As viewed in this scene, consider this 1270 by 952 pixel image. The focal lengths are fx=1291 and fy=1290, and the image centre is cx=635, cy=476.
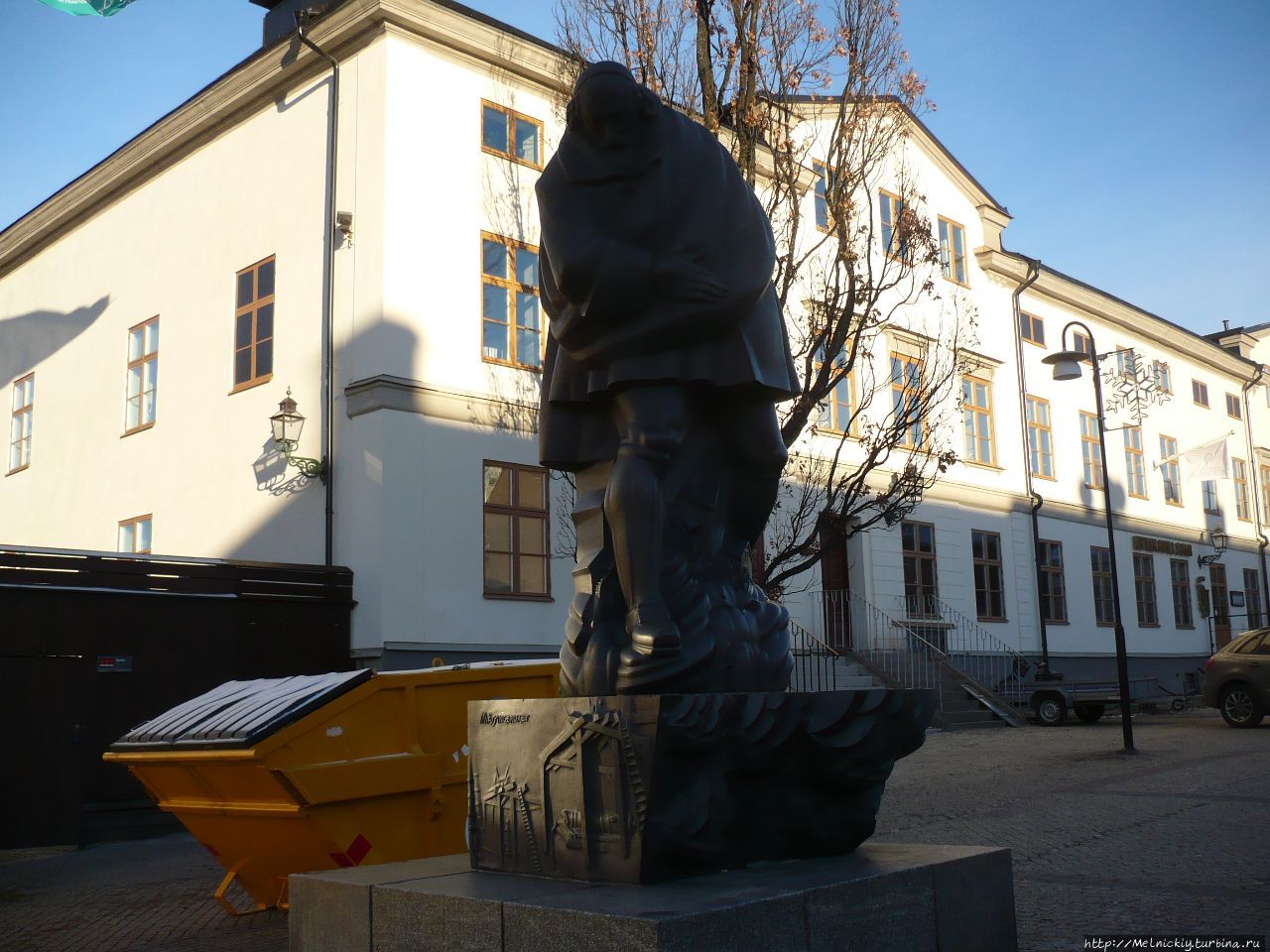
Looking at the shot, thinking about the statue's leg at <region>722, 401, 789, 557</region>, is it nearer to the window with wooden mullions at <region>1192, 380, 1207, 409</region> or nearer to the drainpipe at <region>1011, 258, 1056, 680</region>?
the drainpipe at <region>1011, 258, 1056, 680</region>

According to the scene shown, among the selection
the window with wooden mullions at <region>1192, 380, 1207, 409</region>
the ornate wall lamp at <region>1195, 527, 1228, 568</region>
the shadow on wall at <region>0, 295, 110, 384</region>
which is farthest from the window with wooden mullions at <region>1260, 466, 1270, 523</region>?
the shadow on wall at <region>0, 295, 110, 384</region>

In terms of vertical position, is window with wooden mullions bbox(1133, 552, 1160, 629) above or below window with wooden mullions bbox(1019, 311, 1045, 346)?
below

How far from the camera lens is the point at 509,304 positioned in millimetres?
19391

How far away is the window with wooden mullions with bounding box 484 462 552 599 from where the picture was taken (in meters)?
18.4

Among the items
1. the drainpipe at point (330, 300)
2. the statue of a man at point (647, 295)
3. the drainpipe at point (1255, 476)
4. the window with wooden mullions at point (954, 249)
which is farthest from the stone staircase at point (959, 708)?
the drainpipe at point (1255, 476)

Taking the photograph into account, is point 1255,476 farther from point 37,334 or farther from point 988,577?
point 37,334

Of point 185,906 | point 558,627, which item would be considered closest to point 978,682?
point 558,627

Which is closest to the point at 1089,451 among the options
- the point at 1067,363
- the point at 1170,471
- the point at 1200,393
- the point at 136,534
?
the point at 1170,471

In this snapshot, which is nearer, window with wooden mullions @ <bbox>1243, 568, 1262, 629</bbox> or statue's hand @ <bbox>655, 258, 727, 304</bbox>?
statue's hand @ <bbox>655, 258, 727, 304</bbox>

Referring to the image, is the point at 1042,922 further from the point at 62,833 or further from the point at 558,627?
the point at 558,627

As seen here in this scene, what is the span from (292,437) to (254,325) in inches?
107

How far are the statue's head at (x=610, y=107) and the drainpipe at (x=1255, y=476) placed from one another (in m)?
41.9

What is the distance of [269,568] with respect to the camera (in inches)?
654

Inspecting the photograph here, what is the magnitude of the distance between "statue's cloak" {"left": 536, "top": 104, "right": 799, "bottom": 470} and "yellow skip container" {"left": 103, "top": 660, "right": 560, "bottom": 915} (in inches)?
148
